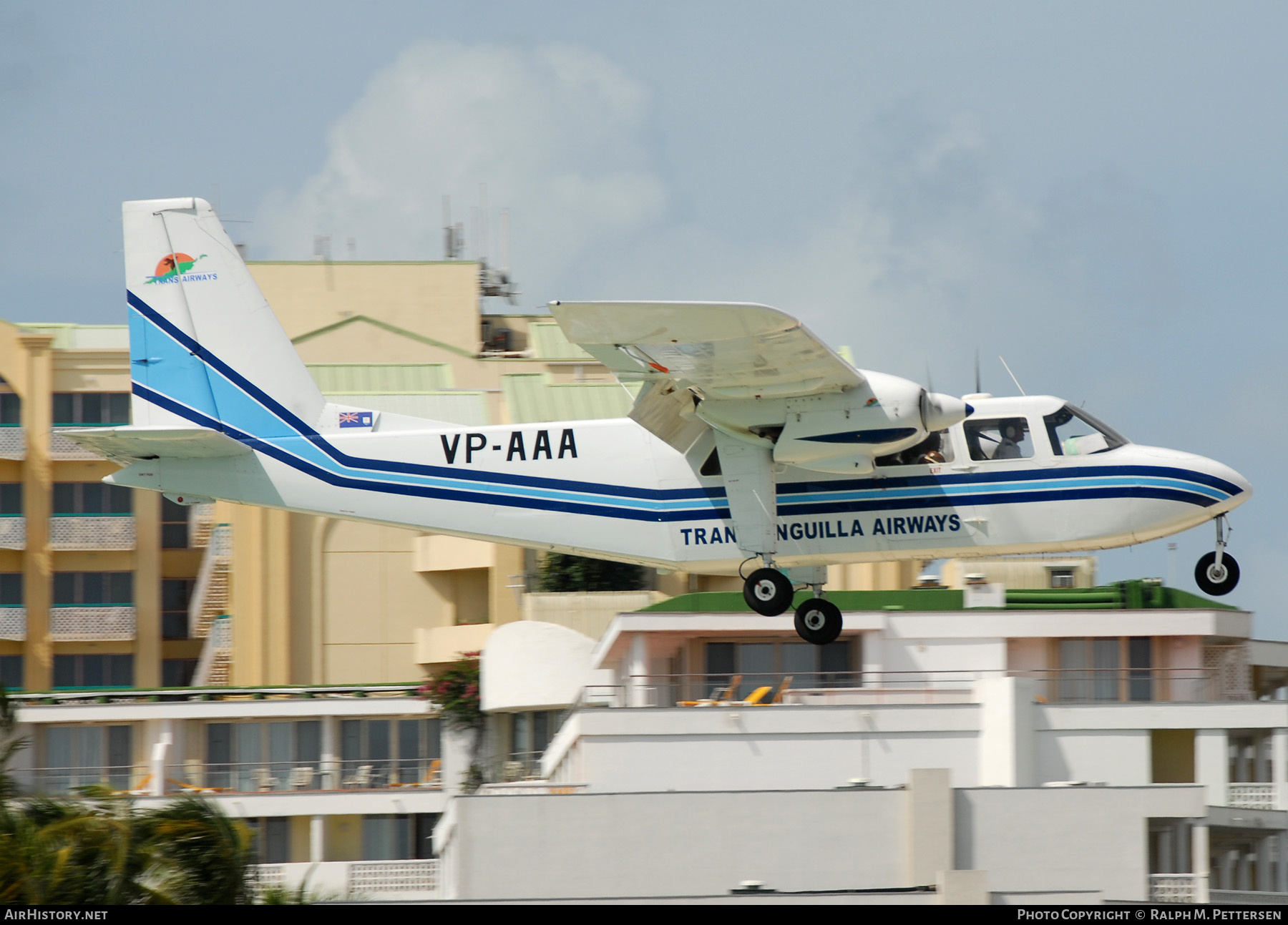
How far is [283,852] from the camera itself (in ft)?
119

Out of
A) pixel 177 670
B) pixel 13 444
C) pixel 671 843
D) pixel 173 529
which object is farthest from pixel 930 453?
pixel 177 670

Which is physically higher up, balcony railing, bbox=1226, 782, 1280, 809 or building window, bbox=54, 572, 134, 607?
building window, bbox=54, 572, 134, 607

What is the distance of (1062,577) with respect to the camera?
3588 centimetres

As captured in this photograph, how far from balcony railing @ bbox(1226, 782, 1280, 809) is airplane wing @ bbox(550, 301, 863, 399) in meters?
14.5

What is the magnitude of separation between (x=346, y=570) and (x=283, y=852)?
34.6 feet

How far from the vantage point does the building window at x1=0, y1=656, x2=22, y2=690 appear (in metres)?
55.4

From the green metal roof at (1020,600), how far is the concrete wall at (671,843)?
7.20 meters

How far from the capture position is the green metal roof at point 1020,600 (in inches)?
1277

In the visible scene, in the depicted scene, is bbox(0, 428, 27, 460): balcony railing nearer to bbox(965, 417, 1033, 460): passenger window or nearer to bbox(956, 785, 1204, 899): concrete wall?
bbox(956, 785, 1204, 899): concrete wall

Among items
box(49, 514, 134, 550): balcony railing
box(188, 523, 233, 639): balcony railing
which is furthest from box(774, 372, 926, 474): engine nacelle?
box(49, 514, 134, 550): balcony railing

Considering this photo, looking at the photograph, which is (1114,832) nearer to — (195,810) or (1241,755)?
(1241,755)

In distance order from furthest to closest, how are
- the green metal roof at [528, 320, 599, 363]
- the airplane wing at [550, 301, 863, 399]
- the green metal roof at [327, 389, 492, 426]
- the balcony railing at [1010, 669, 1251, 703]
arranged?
1. the green metal roof at [528, 320, 599, 363]
2. the green metal roof at [327, 389, 492, 426]
3. the balcony railing at [1010, 669, 1251, 703]
4. the airplane wing at [550, 301, 863, 399]

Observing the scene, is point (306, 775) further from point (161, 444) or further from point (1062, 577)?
point (161, 444)

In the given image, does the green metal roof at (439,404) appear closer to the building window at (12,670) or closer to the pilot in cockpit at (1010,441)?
the building window at (12,670)
